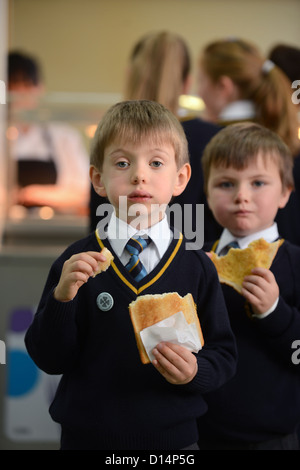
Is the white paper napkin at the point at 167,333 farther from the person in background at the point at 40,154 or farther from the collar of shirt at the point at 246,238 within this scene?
the person in background at the point at 40,154

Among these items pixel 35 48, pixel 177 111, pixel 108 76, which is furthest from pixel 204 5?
pixel 177 111

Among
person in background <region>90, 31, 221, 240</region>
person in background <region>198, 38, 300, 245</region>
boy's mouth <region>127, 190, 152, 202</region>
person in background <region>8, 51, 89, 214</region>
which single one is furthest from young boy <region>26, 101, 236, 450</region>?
person in background <region>8, 51, 89, 214</region>

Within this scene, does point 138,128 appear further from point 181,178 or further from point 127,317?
point 127,317

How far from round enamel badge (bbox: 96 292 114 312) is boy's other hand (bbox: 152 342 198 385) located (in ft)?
0.36

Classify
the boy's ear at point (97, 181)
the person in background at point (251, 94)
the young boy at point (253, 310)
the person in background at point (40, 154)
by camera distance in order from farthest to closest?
the person in background at point (40, 154) → the person in background at point (251, 94) → the young boy at point (253, 310) → the boy's ear at point (97, 181)

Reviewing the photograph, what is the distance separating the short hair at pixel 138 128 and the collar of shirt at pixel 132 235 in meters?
0.11

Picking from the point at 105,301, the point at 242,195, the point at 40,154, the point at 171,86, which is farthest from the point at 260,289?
the point at 40,154

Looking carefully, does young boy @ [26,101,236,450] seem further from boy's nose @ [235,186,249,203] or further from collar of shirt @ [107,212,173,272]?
boy's nose @ [235,186,249,203]

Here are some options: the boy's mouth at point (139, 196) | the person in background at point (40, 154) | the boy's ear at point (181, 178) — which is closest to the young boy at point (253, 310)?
the boy's ear at point (181, 178)

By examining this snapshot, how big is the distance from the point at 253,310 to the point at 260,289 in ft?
0.20

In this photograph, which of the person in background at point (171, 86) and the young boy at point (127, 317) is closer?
the young boy at point (127, 317)

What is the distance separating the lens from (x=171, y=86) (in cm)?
149

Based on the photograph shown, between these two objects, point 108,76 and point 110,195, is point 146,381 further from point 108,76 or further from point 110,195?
point 108,76

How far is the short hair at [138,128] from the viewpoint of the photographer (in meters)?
1.04
